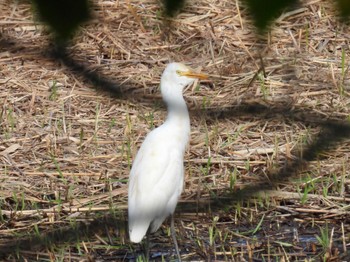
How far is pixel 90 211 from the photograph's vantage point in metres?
3.97

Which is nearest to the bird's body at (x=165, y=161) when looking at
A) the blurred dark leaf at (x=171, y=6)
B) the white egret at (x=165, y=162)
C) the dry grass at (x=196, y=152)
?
the white egret at (x=165, y=162)

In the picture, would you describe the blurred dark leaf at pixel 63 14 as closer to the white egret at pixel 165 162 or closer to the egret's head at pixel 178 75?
the white egret at pixel 165 162

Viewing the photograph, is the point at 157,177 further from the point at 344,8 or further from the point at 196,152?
the point at 344,8

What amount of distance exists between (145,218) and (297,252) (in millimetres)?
623

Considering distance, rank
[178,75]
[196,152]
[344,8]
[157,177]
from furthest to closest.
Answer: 1. [196,152]
2. [178,75]
3. [157,177]
4. [344,8]

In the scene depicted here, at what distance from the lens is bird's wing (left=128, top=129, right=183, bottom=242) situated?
374cm

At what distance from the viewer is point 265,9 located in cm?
78

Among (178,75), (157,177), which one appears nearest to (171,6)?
(157,177)

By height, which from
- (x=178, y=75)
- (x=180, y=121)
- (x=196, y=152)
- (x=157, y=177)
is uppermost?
(x=178, y=75)

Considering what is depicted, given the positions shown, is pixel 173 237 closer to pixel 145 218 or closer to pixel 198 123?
pixel 145 218

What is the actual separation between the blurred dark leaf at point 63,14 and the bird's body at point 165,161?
2.87 meters

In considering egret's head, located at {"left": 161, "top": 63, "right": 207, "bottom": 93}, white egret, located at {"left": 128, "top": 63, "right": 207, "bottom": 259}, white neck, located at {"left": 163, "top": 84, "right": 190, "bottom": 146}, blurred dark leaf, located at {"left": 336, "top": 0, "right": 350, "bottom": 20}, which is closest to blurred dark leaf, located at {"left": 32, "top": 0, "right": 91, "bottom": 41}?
blurred dark leaf, located at {"left": 336, "top": 0, "right": 350, "bottom": 20}

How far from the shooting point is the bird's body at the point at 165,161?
3789mm

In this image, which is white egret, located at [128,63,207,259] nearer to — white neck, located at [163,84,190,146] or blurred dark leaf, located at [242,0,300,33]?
white neck, located at [163,84,190,146]
